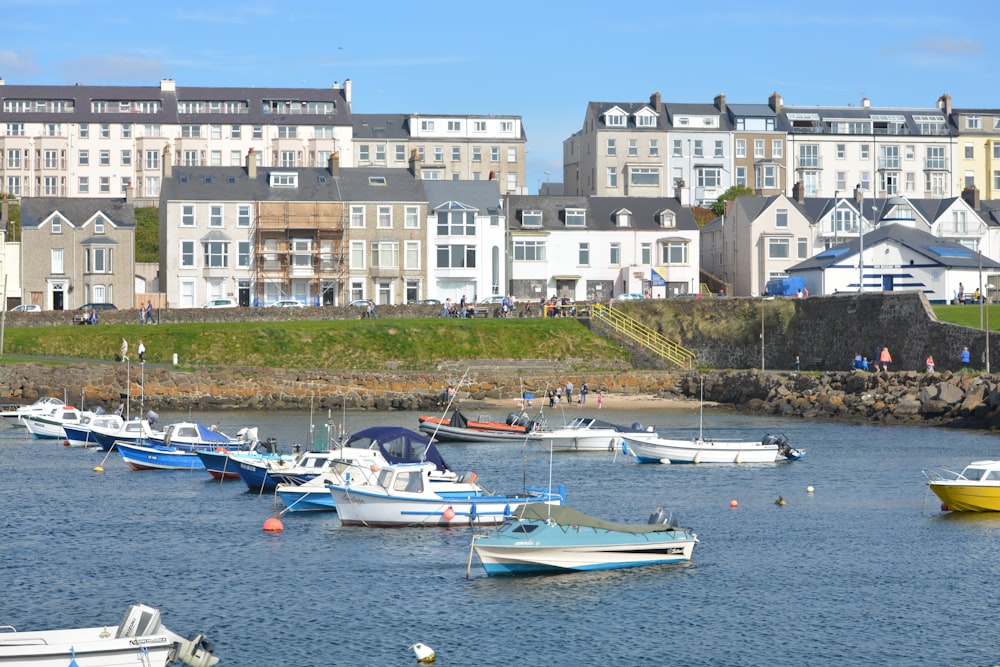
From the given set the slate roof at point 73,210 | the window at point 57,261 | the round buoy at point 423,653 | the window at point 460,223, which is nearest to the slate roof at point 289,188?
the window at point 460,223

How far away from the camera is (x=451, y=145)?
135 meters

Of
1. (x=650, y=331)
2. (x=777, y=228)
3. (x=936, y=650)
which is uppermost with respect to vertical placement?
(x=777, y=228)

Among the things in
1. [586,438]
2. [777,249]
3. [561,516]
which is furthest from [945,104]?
[561,516]

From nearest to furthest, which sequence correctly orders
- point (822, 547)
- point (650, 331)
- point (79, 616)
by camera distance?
point (79, 616), point (822, 547), point (650, 331)

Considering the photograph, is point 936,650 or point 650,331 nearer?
point 936,650

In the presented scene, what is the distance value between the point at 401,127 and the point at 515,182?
1314 centimetres

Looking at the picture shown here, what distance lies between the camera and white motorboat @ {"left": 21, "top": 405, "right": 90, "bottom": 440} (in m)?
61.5

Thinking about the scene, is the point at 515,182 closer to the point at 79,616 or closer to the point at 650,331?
the point at 650,331

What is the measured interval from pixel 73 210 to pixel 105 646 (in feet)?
281

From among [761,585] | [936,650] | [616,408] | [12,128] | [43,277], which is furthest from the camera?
[12,128]

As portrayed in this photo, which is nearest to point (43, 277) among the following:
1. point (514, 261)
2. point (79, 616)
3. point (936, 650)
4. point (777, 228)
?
point (514, 261)

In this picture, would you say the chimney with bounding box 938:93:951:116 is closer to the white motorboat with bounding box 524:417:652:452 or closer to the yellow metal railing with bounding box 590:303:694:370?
the yellow metal railing with bounding box 590:303:694:370

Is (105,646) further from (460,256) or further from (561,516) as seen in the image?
(460,256)

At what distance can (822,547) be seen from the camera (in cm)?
3484
